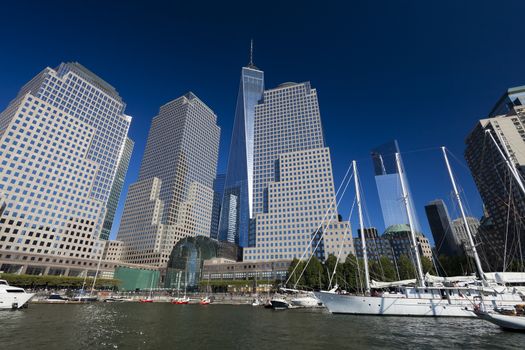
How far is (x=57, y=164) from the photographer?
14462 cm

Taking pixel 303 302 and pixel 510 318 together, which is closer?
pixel 510 318

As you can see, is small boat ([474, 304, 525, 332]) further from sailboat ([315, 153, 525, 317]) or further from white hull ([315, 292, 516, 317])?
white hull ([315, 292, 516, 317])

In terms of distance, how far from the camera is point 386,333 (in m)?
29.3

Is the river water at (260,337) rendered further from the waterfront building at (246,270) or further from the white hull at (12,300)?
the waterfront building at (246,270)

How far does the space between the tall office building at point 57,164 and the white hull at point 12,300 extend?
9432 centimetres

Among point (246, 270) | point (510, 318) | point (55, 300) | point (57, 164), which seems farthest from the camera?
point (246, 270)

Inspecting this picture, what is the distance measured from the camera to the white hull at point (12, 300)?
50344mm

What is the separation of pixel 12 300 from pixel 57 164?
117 meters

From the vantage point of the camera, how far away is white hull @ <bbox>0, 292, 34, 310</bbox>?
50344 mm

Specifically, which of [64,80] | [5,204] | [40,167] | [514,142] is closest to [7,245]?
[5,204]

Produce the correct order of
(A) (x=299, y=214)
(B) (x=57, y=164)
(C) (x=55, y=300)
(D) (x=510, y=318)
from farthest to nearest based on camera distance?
(A) (x=299, y=214)
(B) (x=57, y=164)
(C) (x=55, y=300)
(D) (x=510, y=318)

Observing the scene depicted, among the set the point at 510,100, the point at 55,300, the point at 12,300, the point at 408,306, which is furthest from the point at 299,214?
the point at 510,100

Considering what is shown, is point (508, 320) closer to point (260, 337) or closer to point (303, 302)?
point (260, 337)

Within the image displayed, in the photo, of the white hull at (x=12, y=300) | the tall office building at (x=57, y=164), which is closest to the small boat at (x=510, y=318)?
the white hull at (x=12, y=300)
